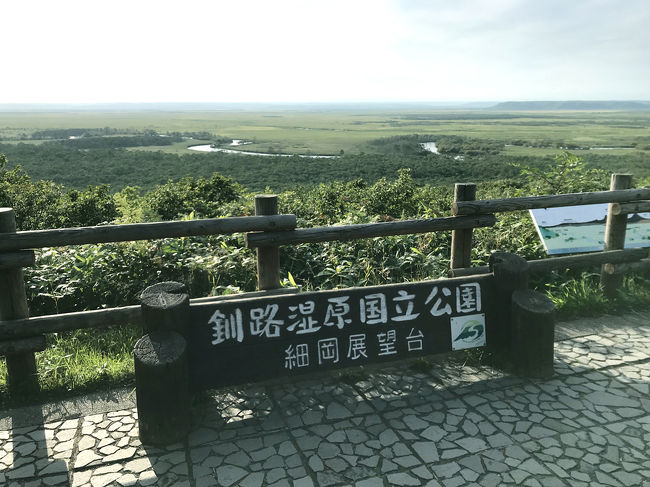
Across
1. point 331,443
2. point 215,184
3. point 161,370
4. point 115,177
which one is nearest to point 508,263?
point 331,443

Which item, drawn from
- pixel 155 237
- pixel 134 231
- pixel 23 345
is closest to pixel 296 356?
pixel 155 237

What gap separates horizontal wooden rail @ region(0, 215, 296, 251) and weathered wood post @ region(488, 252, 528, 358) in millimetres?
1480

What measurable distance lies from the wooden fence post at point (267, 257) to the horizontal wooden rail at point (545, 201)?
58.8 inches

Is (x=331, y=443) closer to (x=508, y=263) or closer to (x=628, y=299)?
(x=508, y=263)

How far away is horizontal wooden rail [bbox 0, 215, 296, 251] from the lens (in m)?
3.27

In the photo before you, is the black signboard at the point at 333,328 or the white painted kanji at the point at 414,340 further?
the white painted kanji at the point at 414,340

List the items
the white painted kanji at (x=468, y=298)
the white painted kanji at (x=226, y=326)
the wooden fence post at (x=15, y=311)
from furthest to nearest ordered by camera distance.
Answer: the white painted kanji at (x=468, y=298), the wooden fence post at (x=15, y=311), the white painted kanji at (x=226, y=326)

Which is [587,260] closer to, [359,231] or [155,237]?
[359,231]

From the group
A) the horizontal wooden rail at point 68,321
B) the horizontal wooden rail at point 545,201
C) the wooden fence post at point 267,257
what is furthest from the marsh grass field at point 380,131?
the horizontal wooden rail at point 68,321

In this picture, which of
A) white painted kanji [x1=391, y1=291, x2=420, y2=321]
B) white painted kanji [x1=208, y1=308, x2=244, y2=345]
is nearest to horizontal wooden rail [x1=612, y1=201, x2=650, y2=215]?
white painted kanji [x1=391, y1=291, x2=420, y2=321]

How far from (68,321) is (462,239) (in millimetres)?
3008

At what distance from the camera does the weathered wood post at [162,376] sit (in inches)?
114

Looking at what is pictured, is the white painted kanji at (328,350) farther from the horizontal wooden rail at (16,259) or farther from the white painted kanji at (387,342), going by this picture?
the horizontal wooden rail at (16,259)

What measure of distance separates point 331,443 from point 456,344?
120cm
